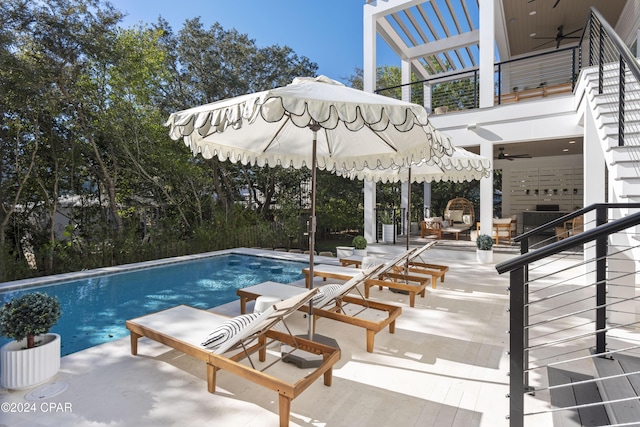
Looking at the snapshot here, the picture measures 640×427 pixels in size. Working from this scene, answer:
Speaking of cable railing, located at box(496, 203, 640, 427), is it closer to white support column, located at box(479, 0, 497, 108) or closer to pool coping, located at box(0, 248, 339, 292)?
white support column, located at box(479, 0, 497, 108)

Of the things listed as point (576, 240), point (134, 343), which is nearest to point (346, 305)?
point (134, 343)

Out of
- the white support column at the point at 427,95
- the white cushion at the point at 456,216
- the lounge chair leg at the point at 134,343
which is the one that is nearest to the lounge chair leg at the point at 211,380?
the lounge chair leg at the point at 134,343

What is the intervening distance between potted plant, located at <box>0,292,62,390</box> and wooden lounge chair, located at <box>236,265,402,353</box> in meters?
2.42

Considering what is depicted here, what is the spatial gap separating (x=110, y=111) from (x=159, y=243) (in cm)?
443

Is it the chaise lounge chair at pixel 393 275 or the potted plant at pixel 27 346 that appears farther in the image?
the chaise lounge chair at pixel 393 275

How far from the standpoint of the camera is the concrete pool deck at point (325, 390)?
2.52m

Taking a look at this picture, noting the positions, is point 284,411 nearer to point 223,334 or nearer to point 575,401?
point 223,334

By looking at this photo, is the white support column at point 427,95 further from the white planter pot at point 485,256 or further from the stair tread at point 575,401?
the stair tread at point 575,401

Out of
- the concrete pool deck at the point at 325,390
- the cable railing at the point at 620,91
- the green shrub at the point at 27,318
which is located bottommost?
the concrete pool deck at the point at 325,390

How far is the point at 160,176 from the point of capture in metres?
12.6

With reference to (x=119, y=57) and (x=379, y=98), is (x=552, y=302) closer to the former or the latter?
(x=379, y=98)

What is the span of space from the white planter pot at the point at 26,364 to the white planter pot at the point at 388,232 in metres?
9.61

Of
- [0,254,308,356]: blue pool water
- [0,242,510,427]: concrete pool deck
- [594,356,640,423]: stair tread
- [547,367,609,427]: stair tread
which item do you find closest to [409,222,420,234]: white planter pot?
[0,254,308,356]: blue pool water

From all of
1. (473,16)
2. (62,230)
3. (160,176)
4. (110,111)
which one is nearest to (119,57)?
(110,111)
